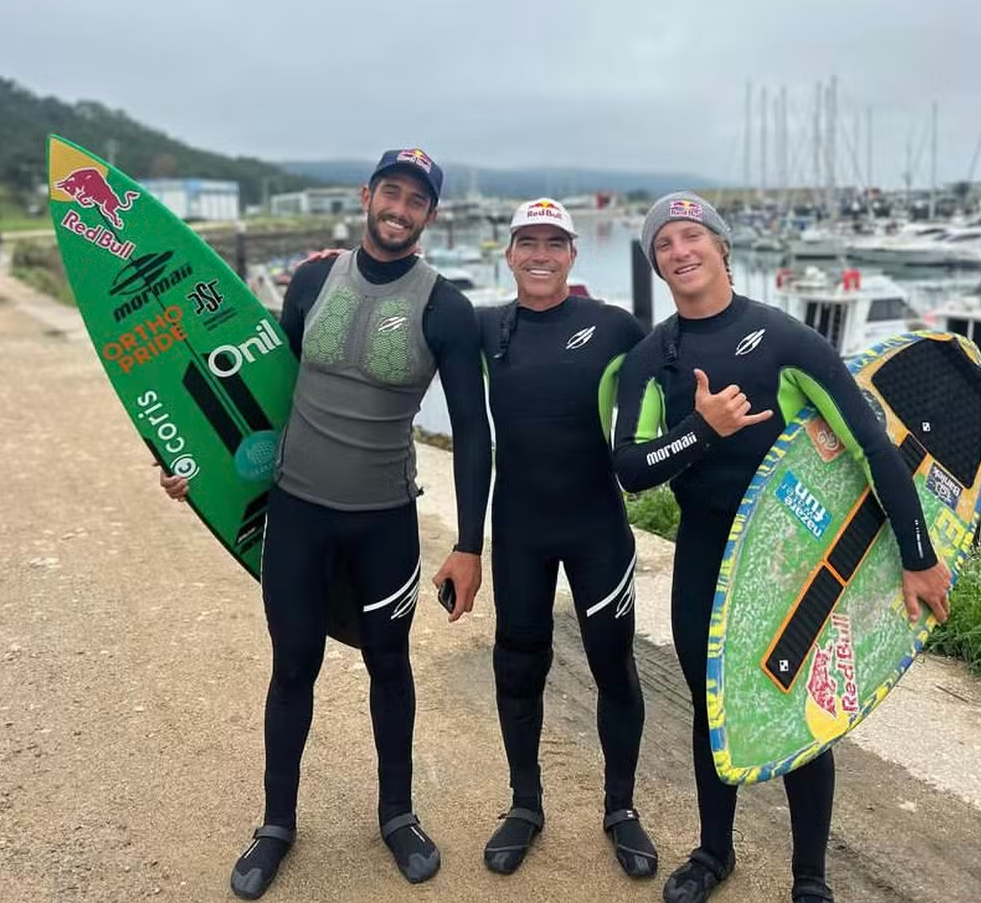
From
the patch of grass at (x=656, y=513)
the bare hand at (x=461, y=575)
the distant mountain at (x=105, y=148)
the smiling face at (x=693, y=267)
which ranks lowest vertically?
the patch of grass at (x=656, y=513)

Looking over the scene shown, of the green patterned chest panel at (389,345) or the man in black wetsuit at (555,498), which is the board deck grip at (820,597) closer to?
the man in black wetsuit at (555,498)

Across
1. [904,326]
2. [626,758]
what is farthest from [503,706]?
[904,326]

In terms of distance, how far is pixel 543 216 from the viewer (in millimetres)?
2686

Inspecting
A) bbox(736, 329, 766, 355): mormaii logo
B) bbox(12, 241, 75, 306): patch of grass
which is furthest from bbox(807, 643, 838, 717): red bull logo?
bbox(12, 241, 75, 306): patch of grass

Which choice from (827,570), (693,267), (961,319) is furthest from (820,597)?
(961,319)

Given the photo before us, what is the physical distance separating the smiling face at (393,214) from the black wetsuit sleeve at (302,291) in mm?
199

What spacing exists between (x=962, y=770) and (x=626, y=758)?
1.32 metres

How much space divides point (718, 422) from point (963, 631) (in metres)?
2.67

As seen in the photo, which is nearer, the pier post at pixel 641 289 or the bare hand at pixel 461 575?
the bare hand at pixel 461 575

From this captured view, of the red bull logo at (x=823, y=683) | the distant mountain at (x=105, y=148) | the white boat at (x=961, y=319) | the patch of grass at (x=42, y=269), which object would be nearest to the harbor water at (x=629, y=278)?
the white boat at (x=961, y=319)

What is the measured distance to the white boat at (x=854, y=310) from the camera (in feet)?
54.7

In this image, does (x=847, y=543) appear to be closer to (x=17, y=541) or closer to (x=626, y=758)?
(x=626, y=758)

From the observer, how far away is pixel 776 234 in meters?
48.4

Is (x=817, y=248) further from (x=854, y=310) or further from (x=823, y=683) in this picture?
(x=823, y=683)
